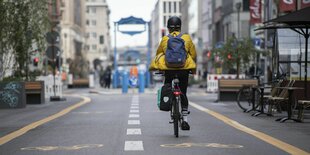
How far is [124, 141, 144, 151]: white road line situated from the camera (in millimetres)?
11227

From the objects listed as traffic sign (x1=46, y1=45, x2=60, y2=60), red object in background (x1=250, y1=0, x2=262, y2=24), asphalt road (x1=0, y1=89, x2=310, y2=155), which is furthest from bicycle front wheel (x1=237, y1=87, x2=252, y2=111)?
red object in background (x1=250, y1=0, x2=262, y2=24)

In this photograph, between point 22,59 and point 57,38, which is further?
point 57,38

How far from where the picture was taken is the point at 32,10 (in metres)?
31.5

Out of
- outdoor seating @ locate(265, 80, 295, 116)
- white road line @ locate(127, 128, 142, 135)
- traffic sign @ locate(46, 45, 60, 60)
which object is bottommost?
white road line @ locate(127, 128, 142, 135)

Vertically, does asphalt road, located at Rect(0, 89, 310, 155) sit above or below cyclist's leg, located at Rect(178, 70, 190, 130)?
below

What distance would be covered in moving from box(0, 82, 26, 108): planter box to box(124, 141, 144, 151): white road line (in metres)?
15.4

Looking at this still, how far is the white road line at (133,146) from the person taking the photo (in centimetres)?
1123

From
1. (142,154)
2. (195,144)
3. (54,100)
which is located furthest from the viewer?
(54,100)

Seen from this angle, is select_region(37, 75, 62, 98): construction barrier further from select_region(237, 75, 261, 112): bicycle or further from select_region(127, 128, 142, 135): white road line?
select_region(127, 128, 142, 135): white road line

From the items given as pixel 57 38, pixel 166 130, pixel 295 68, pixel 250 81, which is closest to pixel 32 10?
pixel 57 38

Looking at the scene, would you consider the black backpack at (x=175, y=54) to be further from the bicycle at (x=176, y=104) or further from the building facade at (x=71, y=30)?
the building facade at (x=71, y=30)

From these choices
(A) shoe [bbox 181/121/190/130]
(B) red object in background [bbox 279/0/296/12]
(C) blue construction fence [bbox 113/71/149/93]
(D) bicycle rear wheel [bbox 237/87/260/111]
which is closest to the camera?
(A) shoe [bbox 181/121/190/130]

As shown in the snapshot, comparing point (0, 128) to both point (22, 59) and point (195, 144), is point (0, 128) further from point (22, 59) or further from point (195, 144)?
point (22, 59)

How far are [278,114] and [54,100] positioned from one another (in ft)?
51.3
